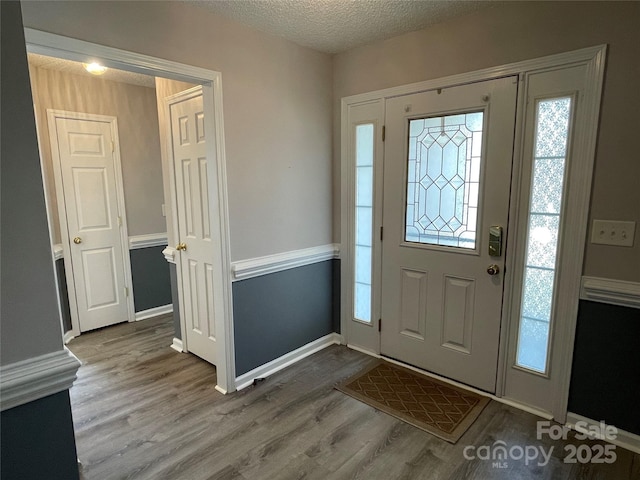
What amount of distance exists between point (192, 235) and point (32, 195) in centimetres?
193

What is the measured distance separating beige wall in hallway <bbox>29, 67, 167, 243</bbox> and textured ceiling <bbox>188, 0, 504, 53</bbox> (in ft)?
6.49

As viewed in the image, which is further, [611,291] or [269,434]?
[269,434]

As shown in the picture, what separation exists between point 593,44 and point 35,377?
108 inches

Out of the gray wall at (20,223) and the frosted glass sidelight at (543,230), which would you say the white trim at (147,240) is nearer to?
the gray wall at (20,223)

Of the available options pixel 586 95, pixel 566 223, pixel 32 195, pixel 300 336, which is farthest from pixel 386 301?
pixel 32 195

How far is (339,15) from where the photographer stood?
2.23 meters

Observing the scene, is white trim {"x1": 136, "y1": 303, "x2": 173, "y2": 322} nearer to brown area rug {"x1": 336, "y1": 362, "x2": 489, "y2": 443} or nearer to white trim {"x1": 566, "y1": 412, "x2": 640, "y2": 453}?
brown area rug {"x1": 336, "y1": 362, "x2": 489, "y2": 443}

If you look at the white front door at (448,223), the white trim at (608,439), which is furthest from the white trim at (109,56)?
the white trim at (608,439)

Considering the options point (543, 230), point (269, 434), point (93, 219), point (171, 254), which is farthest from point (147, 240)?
point (543, 230)

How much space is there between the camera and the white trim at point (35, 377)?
3.15ft

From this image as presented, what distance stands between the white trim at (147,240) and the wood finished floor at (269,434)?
52.8 inches

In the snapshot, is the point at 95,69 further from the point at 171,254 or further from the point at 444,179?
the point at 444,179

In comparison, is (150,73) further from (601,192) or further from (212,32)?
(601,192)

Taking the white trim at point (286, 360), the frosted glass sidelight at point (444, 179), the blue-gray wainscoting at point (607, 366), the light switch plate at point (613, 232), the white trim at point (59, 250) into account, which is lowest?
the white trim at point (286, 360)
